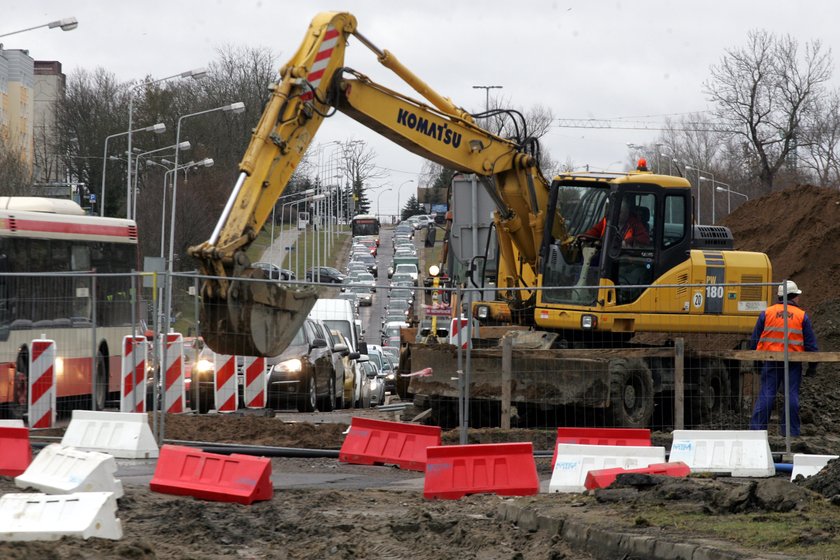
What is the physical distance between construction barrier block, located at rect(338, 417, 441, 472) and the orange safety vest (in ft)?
14.0

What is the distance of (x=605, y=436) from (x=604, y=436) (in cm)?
1

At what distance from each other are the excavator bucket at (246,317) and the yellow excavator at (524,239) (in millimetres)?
14

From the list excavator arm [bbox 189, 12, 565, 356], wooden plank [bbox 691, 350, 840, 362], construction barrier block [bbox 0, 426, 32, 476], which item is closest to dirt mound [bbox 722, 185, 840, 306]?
excavator arm [bbox 189, 12, 565, 356]

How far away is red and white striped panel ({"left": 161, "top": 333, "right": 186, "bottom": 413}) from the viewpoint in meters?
17.6

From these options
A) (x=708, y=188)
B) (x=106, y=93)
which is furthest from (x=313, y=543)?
(x=708, y=188)

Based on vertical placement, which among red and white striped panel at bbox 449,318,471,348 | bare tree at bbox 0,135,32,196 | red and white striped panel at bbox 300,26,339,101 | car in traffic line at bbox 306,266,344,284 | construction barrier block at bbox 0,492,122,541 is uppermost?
bare tree at bbox 0,135,32,196

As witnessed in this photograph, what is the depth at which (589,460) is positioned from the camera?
40.9 feet

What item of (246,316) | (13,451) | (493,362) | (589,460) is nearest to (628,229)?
(493,362)

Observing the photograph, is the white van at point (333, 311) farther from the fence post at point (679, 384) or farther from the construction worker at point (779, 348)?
the construction worker at point (779, 348)

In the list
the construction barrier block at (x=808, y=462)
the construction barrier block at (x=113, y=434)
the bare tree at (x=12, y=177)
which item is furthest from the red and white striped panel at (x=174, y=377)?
the bare tree at (x=12, y=177)

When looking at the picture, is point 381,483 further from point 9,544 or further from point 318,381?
point 318,381

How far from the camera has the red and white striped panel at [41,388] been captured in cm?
1648

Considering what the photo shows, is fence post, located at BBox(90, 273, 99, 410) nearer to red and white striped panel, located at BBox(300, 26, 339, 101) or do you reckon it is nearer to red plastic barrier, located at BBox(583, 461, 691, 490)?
red and white striped panel, located at BBox(300, 26, 339, 101)

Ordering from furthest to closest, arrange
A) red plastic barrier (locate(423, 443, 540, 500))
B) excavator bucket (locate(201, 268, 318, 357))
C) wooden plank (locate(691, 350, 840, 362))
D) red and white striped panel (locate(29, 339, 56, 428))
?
1. red and white striped panel (locate(29, 339, 56, 428))
2. wooden plank (locate(691, 350, 840, 362))
3. excavator bucket (locate(201, 268, 318, 357))
4. red plastic barrier (locate(423, 443, 540, 500))
